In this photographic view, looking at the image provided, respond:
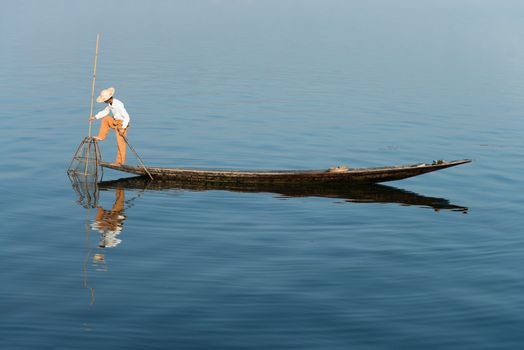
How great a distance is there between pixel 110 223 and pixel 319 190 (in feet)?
16.2

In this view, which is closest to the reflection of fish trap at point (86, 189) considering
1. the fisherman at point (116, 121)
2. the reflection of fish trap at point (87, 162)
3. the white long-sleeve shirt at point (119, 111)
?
the reflection of fish trap at point (87, 162)

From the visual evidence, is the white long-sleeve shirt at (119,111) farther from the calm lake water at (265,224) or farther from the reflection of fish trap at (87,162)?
the calm lake water at (265,224)

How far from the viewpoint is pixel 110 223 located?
15695mm

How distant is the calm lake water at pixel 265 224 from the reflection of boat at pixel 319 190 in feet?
0.34

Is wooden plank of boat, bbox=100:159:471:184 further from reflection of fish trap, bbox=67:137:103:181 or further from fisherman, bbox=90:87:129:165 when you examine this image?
fisherman, bbox=90:87:129:165

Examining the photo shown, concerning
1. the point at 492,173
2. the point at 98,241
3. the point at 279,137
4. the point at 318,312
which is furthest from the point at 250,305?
the point at 279,137

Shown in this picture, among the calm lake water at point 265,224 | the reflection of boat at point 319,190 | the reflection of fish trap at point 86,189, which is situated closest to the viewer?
the calm lake water at point 265,224

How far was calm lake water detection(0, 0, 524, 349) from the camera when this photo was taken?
35.6ft

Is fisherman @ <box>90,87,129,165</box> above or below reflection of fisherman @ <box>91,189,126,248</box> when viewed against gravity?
above

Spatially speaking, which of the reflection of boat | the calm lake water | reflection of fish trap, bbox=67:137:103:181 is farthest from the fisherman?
the calm lake water

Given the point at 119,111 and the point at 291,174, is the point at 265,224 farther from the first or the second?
the point at 119,111

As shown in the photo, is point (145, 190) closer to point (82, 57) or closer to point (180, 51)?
point (82, 57)

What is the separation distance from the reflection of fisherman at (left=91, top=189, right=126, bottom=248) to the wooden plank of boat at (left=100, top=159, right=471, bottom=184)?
1.34 m

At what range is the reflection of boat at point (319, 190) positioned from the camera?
1781 centimetres
